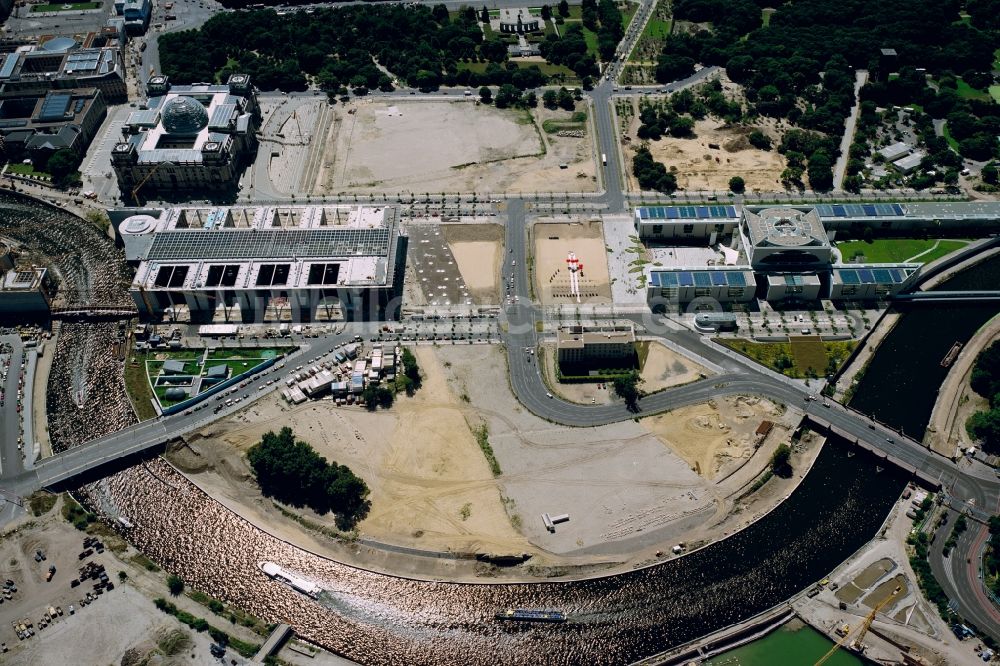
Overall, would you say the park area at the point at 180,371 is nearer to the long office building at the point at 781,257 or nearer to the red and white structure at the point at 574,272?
the red and white structure at the point at 574,272

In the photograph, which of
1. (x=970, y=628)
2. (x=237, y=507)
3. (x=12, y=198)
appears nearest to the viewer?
(x=970, y=628)

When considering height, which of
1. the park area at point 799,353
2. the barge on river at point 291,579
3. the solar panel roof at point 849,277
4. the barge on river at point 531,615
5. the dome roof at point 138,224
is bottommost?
the barge on river at point 531,615

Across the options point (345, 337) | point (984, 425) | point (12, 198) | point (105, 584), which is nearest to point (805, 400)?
point (984, 425)

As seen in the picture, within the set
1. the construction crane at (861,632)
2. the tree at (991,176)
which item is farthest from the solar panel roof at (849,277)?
the construction crane at (861,632)

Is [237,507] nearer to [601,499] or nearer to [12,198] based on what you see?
[601,499]

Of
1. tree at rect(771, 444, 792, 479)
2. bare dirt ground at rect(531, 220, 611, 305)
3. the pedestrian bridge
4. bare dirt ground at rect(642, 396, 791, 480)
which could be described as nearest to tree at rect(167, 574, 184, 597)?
bare dirt ground at rect(642, 396, 791, 480)
